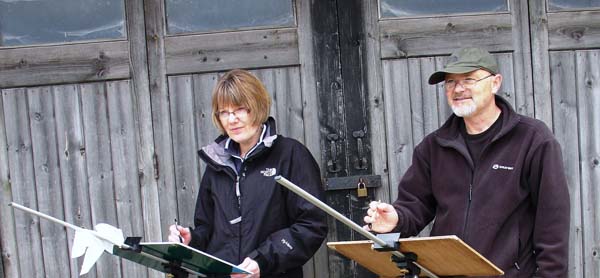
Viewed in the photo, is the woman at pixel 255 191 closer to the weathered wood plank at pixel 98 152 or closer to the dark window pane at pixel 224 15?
the dark window pane at pixel 224 15

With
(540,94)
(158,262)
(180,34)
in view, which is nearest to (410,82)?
(540,94)

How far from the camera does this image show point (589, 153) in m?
4.05

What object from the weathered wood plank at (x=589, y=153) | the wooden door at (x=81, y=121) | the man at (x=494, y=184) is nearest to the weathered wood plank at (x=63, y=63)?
the wooden door at (x=81, y=121)

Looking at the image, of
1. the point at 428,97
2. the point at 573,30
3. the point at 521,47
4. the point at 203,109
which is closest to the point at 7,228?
the point at 203,109

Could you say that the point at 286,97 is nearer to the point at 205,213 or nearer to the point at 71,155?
the point at 205,213

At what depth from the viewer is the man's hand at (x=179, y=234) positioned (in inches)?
129

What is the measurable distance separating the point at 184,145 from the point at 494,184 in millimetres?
1750

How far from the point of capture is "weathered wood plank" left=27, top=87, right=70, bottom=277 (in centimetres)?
407

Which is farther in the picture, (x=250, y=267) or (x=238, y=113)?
(x=238, y=113)

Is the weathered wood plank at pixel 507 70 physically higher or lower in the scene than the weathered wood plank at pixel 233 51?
lower

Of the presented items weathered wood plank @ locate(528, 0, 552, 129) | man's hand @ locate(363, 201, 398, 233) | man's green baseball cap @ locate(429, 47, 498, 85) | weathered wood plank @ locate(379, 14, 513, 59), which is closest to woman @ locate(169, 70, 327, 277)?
man's hand @ locate(363, 201, 398, 233)

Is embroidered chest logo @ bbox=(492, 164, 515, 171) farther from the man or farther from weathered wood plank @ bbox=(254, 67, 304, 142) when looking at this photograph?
weathered wood plank @ bbox=(254, 67, 304, 142)

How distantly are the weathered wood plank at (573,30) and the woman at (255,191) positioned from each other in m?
1.54

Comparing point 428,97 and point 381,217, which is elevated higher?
point 428,97
